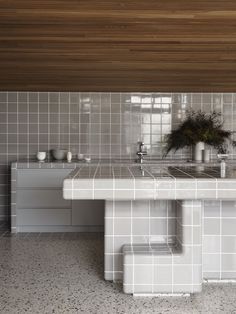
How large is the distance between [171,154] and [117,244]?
2722mm

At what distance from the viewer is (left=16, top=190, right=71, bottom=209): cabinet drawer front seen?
4.80 metres

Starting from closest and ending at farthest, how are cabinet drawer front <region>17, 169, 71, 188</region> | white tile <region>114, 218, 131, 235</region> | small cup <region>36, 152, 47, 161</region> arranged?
white tile <region>114, 218, 131, 235</region> → cabinet drawer front <region>17, 169, 71, 188</region> → small cup <region>36, 152, 47, 161</region>

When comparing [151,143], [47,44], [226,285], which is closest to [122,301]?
[226,285]

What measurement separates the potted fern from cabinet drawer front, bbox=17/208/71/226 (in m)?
1.71

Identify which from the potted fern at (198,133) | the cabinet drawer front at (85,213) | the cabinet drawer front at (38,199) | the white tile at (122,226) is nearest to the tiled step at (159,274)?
the white tile at (122,226)

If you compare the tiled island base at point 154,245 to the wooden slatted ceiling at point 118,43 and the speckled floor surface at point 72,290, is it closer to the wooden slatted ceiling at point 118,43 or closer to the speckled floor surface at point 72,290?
the speckled floor surface at point 72,290

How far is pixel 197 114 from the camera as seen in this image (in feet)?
17.9

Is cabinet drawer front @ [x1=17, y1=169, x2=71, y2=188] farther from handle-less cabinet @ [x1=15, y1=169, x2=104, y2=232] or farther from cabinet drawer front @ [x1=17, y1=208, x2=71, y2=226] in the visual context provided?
cabinet drawer front @ [x1=17, y1=208, x2=71, y2=226]

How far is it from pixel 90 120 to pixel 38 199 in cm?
136

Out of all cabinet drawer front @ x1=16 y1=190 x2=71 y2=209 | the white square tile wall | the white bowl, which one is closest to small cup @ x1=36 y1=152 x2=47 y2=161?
the white bowl

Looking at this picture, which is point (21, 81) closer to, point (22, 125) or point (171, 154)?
point (22, 125)

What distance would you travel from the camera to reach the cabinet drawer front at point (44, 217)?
4.82 metres

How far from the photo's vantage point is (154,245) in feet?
9.73

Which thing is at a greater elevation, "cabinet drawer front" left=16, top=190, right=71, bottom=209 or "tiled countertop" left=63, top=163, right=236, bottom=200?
"tiled countertop" left=63, top=163, right=236, bottom=200
